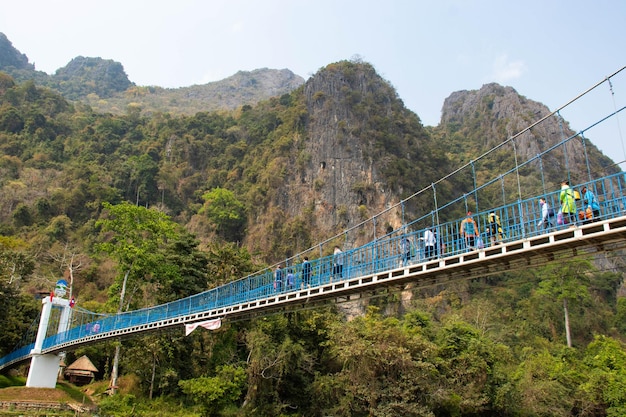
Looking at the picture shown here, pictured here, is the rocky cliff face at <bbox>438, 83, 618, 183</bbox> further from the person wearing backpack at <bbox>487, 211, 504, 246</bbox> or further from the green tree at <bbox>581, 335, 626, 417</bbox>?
the person wearing backpack at <bbox>487, 211, 504, 246</bbox>

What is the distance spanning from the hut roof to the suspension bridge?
1676 millimetres

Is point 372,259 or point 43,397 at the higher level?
point 372,259

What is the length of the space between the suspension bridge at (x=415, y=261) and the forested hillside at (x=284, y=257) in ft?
4.49

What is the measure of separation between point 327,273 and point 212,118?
126 feet

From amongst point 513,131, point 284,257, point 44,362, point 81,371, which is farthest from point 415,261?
point 513,131

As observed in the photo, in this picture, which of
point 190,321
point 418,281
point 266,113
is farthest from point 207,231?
point 418,281

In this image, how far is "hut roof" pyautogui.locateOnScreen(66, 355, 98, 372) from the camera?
19.0 meters

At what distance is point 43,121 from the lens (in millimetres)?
42438

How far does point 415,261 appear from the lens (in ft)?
29.1

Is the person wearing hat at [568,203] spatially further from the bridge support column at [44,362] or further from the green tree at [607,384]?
the bridge support column at [44,362]

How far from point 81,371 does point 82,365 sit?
229mm

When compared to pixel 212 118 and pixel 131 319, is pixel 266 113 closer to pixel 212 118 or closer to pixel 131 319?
pixel 212 118

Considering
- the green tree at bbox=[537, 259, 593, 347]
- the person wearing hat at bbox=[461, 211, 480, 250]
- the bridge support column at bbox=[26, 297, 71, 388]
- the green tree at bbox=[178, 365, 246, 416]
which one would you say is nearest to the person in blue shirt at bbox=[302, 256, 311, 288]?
the person wearing hat at bbox=[461, 211, 480, 250]

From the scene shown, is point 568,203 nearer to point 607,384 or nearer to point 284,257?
point 607,384
